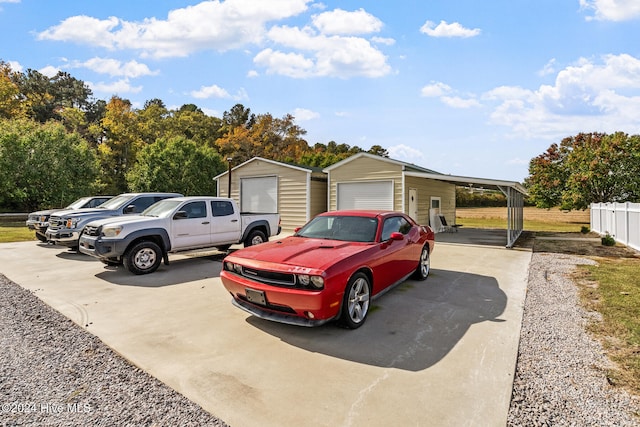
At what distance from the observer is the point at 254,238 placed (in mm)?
9734

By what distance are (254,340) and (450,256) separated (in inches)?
293

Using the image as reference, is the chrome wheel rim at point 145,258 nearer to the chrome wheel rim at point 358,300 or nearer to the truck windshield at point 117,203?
the truck windshield at point 117,203

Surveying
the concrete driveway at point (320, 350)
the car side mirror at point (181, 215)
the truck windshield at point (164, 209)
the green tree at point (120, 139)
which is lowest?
the concrete driveway at point (320, 350)

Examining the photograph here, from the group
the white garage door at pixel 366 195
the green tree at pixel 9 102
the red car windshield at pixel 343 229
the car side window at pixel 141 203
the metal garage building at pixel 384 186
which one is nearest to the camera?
the red car windshield at pixel 343 229

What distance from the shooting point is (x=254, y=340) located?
395cm

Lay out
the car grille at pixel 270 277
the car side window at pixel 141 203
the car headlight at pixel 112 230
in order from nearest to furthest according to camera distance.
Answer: the car grille at pixel 270 277 → the car headlight at pixel 112 230 → the car side window at pixel 141 203

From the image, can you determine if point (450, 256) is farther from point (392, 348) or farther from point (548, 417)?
point (548, 417)

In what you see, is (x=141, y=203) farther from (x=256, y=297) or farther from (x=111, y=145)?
→ (x=111, y=145)

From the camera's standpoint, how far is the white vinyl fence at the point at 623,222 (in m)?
11.2

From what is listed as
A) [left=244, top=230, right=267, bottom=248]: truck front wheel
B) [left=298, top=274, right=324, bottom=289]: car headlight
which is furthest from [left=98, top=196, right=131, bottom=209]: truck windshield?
[left=298, top=274, right=324, bottom=289]: car headlight

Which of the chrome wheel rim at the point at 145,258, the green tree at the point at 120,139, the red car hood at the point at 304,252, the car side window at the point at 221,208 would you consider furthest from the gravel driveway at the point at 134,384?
the green tree at the point at 120,139

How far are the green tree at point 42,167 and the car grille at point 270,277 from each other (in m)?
24.6

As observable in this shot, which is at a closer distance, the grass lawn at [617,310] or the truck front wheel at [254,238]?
the grass lawn at [617,310]

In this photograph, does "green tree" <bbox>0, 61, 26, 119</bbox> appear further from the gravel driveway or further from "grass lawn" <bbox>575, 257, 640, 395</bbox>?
"grass lawn" <bbox>575, 257, 640, 395</bbox>
